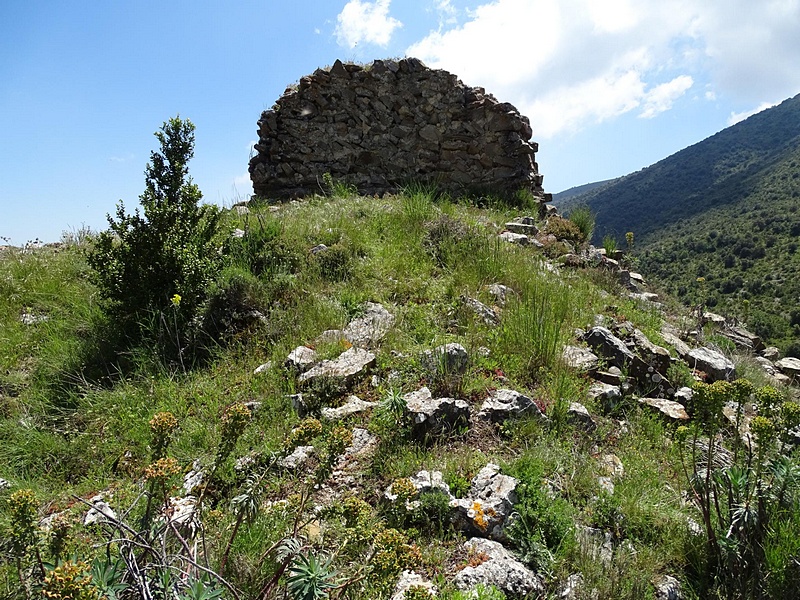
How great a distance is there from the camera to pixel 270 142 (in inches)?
423

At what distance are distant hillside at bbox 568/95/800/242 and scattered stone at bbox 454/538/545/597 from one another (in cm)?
4400

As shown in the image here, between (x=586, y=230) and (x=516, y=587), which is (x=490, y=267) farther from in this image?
(x=586, y=230)

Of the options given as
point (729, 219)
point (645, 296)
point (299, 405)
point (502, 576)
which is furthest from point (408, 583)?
point (729, 219)

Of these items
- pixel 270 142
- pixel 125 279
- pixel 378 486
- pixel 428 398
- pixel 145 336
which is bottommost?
pixel 378 486

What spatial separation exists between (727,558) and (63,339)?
542cm

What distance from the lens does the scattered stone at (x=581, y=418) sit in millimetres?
3365

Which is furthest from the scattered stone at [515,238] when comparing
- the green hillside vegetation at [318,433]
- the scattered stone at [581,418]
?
the scattered stone at [581,418]

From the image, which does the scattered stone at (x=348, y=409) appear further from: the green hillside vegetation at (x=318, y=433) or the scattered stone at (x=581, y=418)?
the scattered stone at (x=581, y=418)

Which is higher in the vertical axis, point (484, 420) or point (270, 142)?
point (270, 142)

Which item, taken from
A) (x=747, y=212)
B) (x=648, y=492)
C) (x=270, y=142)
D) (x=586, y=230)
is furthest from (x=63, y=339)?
(x=747, y=212)

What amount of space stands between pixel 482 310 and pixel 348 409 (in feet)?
5.99

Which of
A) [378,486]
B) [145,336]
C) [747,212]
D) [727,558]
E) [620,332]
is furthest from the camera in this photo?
[747,212]

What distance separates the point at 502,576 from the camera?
2188mm

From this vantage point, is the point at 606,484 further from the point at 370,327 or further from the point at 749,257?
the point at 749,257
